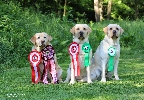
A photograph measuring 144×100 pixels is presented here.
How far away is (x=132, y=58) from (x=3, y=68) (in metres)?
4.18

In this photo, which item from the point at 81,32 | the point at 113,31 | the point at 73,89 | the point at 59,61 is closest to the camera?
the point at 73,89

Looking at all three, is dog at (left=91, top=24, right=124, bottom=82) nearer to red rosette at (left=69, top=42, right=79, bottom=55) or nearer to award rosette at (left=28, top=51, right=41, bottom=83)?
red rosette at (left=69, top=42, right=79, bottom=55)

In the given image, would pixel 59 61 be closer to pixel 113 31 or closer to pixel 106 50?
pixel 106 50

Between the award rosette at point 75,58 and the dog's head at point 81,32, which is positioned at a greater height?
the dog's head at point 81,32

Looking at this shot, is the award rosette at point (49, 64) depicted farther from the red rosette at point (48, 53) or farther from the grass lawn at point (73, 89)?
the grass lawn at point (73, 89)

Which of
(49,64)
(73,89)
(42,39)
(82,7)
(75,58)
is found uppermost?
Answer: (82,7)

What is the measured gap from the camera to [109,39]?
6938 millimetres

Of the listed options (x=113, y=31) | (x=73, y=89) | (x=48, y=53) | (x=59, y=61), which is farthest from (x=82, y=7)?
(x=73, y=89)

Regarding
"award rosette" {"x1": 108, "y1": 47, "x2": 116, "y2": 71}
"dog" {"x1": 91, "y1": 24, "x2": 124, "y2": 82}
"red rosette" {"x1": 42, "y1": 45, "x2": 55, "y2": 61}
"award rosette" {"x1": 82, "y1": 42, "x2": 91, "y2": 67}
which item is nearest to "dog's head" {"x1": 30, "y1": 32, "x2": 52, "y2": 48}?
"red rosette" {"x1": 42, "y1": 45, "x2": 55, "y2": 61}

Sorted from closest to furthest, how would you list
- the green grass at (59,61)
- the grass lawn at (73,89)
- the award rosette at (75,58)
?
the grass lawn at (73,89) → the green grass at (59,61) → the award rosette at (75,58)

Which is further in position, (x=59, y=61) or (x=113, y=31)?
(x=59, y=61)

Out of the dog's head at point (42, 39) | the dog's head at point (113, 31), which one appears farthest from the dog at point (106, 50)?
the dog's head at point (42, 39)

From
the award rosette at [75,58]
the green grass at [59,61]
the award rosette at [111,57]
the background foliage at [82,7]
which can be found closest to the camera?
the green grass at [59,61]

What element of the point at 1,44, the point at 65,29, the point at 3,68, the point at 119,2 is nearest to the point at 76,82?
the point at 3,68
